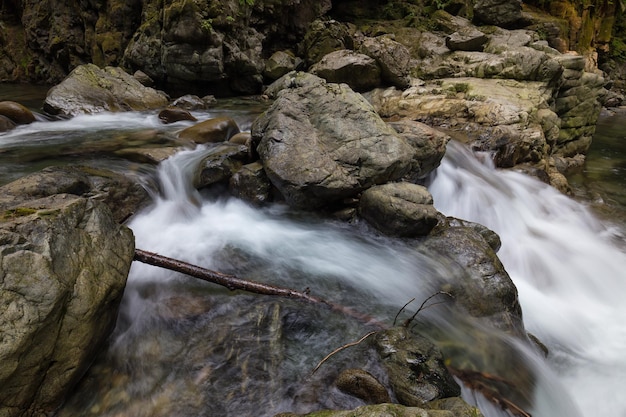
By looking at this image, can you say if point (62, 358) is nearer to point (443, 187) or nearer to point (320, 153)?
point (320, 153)

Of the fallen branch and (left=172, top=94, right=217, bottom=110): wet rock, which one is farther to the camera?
(left=172, top=94, right=217, bottom=110): wet rock

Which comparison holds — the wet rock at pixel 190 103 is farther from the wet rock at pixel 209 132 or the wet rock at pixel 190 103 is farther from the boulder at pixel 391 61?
the boulder at pixel 391 61

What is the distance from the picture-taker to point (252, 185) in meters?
5.36

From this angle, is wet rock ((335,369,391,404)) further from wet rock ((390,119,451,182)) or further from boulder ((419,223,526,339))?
wet rock ((390,119,451,182))

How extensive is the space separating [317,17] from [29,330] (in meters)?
17.4

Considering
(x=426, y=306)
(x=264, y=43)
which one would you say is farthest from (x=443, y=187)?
(x=264, y=43)

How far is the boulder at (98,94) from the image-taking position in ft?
29.2

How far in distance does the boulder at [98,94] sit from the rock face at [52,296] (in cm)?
769

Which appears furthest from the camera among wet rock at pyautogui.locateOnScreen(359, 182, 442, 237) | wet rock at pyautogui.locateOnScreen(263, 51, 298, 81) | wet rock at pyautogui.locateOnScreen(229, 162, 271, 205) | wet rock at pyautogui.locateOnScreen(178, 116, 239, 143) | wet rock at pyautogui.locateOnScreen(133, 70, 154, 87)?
wet rock at pyautogui.locateOnScreen(263, 51, 298, 81)

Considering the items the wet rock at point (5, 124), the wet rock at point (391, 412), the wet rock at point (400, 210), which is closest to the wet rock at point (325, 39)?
the wet rock at point (5, 124)

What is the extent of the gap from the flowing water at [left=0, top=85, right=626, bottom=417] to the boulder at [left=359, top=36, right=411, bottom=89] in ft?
14.7

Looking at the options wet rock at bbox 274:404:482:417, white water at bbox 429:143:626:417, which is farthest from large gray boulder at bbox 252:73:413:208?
wet rock at bbox 274:404:482:417

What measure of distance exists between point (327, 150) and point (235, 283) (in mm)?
2593

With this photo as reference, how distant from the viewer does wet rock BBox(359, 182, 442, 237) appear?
458cm
